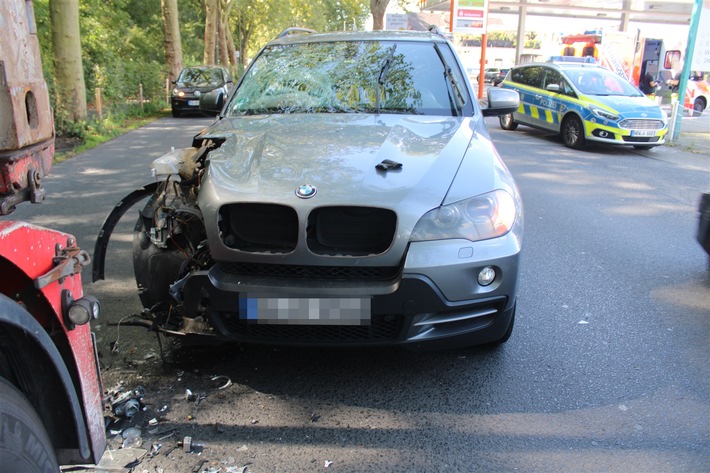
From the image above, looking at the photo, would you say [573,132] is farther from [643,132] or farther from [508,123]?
[508,123]

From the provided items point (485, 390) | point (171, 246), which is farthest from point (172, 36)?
point (485, 390)

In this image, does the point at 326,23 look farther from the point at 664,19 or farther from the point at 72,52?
the point at 72,52

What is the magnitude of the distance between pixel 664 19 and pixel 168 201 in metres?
52.5

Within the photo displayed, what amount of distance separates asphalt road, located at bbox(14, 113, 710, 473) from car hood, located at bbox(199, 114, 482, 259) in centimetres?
90

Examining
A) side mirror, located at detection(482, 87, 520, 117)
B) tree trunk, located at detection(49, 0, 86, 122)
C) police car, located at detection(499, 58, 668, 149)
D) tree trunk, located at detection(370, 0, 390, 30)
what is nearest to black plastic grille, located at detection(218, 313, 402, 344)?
side mirror, located at detection(482, 87, 520, 117)

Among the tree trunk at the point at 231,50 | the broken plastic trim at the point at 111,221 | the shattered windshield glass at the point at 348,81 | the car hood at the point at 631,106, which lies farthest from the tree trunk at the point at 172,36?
the tree trunk at the point at 231,50

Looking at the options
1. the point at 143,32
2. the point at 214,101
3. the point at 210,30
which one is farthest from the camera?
the point at 143,32

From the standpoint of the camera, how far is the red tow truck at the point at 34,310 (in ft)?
5.57

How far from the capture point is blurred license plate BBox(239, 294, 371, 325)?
292 centimetres

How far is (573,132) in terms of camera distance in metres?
13.3

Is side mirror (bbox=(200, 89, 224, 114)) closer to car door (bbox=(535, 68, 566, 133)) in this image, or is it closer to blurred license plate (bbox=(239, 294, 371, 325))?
blurred license plate (bbox=(239, 294, 371, 325))

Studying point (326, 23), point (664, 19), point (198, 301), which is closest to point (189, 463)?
point (198, 301)

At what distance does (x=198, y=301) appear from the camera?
121 inches

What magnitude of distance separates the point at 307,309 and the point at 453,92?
2369mm
